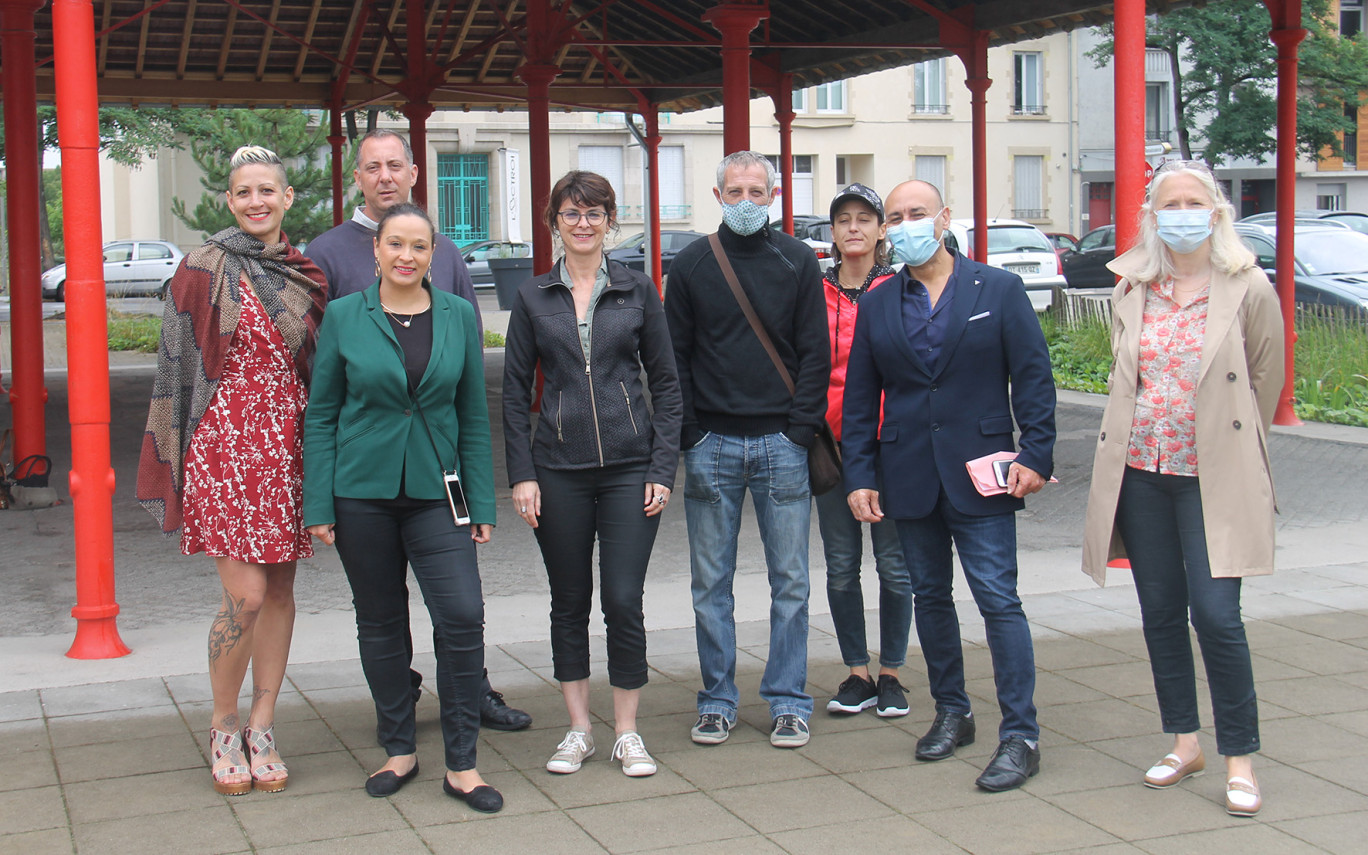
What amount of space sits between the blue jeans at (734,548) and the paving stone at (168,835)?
153cm

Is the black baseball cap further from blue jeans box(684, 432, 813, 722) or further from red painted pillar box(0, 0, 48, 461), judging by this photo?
red painted pillar box(0, 0, 48, 461)

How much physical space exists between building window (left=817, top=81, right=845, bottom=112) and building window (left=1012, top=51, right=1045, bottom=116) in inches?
235

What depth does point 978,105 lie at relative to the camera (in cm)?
1430

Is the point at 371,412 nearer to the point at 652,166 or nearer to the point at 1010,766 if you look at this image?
the point at 1010,766

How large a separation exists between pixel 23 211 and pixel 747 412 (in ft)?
20.8

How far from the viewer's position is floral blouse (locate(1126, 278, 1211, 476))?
394 centimetres

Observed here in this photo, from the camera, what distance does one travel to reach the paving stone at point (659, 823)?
12.1 feet

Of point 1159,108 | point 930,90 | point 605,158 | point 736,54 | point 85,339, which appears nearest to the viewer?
point 85,339

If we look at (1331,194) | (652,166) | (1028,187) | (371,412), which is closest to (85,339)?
(371,412)

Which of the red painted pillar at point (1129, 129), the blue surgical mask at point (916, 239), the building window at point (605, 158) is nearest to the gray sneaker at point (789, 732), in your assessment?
the blue surgical mask at point (916, 239)

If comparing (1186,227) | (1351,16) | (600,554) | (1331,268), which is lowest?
(600,554)

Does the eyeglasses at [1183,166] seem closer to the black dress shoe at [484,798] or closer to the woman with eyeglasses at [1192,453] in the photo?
the woman with eyeglasses at [1192,453]

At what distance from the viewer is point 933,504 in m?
4.24

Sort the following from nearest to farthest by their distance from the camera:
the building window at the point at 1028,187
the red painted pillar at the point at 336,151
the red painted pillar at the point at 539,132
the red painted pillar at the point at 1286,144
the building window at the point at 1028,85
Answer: the red painted pillar at the point at 1286,144 < the red painted pillar at the point at 539,132 < the red painted pillar at the point at 336,151 < the building window at the point at 1028,85 < the building window at the point at 1028,187
